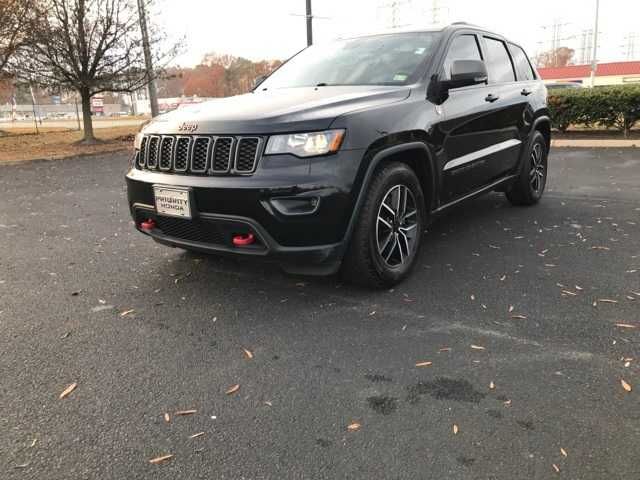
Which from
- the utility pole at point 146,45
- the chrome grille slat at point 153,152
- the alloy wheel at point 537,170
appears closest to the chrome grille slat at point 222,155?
the chrome grille slat at point 153,152

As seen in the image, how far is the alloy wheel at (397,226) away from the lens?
3.64 meters

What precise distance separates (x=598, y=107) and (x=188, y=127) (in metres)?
11.9

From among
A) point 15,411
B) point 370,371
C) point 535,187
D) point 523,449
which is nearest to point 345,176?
point 370,371

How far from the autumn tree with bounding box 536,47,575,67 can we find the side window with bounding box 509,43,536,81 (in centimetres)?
9056

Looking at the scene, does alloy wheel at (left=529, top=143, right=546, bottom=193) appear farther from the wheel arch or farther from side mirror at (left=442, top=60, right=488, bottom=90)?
the wheel arch

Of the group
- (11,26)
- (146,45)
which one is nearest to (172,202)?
(146,45)

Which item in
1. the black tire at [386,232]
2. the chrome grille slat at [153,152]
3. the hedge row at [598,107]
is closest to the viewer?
the black tire at [386,232]

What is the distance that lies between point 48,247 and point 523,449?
4.49 metres

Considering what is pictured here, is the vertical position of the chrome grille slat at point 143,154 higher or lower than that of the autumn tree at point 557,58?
lower

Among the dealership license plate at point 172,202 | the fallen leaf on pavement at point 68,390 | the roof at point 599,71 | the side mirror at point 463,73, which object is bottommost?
the fallen leaf on pavement at point 68,390

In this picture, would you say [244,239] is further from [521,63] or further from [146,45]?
[146,45]

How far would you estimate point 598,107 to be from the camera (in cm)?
1249

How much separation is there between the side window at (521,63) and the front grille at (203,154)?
12.4 ft

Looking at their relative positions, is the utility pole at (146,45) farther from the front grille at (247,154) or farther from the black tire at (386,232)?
the front grille at (247,154)
